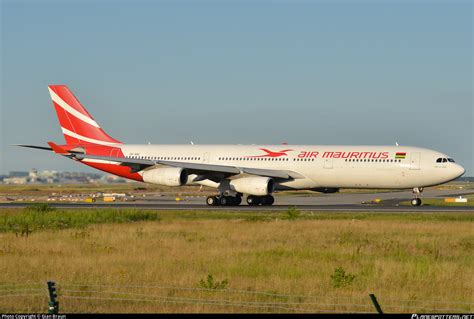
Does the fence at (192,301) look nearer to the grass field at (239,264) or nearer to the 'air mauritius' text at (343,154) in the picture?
the grass field at (239,264)

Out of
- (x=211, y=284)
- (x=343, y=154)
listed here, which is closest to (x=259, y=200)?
(x=343, y=154)

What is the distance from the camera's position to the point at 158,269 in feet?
84.7

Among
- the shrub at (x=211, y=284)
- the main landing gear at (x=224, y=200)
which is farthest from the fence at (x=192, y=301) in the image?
the main landing gear at (x=224, y=200)

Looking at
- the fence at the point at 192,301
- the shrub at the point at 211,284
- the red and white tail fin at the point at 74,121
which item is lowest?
the fence at the point at 192,301

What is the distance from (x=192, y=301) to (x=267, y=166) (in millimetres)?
42022

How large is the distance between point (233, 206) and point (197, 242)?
27.3 meters

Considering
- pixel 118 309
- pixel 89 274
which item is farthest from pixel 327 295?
pixel 89 274

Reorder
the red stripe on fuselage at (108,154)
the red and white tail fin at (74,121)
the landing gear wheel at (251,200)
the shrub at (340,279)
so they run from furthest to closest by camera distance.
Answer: the red and white tail fin at (74,121)
the red stripe on fuselage at (108,154)
the landing gear wheel at (251,200)
the shrub at (340,279)

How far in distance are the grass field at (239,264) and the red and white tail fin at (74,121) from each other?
23.9 meters

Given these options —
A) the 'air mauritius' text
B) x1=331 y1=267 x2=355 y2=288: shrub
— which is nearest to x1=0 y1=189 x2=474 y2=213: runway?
the 'air mauritius' text

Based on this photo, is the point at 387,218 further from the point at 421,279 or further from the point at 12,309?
the point at 12,309

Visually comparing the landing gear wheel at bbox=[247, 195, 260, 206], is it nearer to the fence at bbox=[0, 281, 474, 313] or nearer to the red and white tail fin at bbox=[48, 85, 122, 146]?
the red and white tail fin at bbox=[48, 85, 122, 146]

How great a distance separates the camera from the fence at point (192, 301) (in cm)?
1902

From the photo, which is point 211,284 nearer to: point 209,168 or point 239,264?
point 239,264
